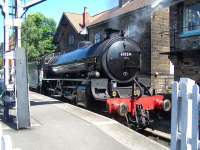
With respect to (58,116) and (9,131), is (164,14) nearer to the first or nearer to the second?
(58,116)

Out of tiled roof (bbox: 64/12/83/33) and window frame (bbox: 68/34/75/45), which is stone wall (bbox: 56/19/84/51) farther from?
tiled roof (bbox: 64/12/83/33)

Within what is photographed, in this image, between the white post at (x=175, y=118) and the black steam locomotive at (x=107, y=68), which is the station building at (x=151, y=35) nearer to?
the black steam locomotive at (x=107, y=68)

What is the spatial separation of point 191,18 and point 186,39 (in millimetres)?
1115

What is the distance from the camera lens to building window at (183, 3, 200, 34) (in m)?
20.5

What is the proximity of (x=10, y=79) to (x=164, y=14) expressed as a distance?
17875mm

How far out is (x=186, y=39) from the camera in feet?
68.7

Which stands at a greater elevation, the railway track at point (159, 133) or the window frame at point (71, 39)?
the window frame at point (71, 39)

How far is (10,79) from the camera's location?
43.2 feet

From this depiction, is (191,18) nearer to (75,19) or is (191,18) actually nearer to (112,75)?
(112,75)

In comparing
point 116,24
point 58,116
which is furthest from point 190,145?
point 116,24

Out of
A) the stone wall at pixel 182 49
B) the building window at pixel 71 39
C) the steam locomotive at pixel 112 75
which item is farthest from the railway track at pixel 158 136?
the building window at pixel 71 39

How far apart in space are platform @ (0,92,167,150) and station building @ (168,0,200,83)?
8.71 metres

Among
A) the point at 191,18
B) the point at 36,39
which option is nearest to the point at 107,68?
the point at 191,18

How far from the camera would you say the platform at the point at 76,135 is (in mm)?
9023
